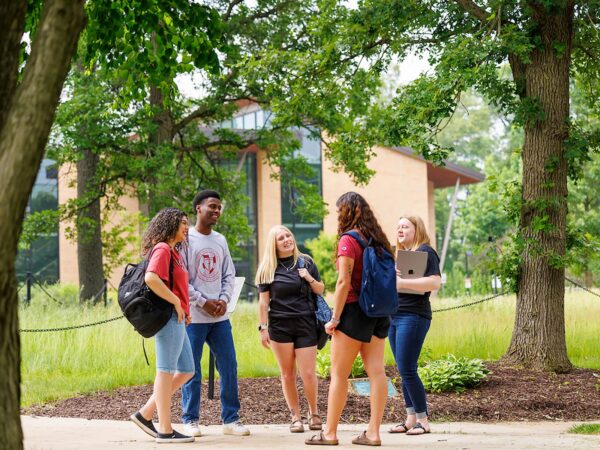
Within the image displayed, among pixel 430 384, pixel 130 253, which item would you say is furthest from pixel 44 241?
pixel 430 384

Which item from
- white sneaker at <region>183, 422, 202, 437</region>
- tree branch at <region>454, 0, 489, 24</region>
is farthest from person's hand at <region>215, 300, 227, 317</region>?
tree branch at <region>454, 0, 489, 24</region>

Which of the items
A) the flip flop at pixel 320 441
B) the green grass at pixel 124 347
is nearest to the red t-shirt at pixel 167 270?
the flip flop at pixel 320 441

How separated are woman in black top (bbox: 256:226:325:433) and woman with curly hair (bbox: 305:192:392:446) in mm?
900

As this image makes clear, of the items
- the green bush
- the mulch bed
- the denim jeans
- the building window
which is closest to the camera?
the denim jeans

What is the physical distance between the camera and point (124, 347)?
48.6 ft

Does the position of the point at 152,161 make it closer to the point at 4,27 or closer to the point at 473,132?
the point at 4,27

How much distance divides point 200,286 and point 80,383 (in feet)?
15.4

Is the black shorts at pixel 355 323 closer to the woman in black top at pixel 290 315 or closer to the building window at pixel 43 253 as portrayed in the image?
the woman in black top at pixel 290 315

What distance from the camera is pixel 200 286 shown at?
28.0ft

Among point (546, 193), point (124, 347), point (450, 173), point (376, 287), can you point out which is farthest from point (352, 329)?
point (450, 173)

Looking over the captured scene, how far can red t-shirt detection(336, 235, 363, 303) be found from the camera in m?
7.67

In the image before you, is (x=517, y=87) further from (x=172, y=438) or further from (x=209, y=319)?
(x=172, y=438)

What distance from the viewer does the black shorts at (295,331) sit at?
8641 millimetres

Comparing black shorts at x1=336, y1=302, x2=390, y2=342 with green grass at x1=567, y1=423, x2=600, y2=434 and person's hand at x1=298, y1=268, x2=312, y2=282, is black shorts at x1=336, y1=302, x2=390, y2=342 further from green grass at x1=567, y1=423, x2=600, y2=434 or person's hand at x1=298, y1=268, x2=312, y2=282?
green grass at x1=567, y1=423, x2=600, y2=434
